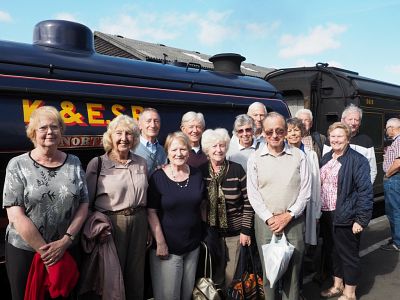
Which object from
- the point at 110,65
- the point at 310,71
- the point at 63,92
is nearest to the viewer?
the point at 63,92

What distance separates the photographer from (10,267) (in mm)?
2414

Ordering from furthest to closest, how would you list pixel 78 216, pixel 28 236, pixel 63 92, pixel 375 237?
1. pixel 375 237
2. pixel 63 92
3. pixel 78 216
4. pixel 28 236

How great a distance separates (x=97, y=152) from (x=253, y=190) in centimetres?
155

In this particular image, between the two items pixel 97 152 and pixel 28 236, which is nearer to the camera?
pixel 28 236

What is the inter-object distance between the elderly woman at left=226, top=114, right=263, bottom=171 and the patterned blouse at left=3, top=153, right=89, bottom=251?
1.67 meters

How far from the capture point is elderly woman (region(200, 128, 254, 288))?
3.08 metres

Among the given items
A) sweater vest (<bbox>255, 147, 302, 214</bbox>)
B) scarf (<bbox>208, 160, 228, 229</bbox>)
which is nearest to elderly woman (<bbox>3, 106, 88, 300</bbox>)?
scarf (<bbox>208, 160, 228, 229</bbox>)

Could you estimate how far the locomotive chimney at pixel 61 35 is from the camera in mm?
4031

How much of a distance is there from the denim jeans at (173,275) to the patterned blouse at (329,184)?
1.63 metres

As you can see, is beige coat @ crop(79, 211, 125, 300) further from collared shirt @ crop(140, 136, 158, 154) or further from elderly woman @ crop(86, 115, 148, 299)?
collared shirt @ crop(140, 136, 158, 154)

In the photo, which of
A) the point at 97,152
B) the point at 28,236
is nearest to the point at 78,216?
the point at 28,236

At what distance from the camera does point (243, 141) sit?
12.2 feet

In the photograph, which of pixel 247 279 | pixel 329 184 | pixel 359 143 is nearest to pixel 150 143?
pixel 247 279

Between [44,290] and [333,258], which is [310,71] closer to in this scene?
[333,258]
